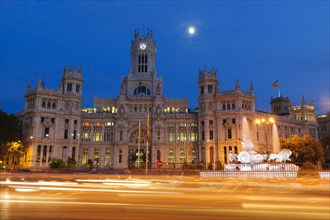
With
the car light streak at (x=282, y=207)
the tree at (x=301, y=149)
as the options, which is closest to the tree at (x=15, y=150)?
the tree at (x=301, y=149)

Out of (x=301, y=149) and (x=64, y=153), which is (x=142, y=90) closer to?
(x=64, y=153)

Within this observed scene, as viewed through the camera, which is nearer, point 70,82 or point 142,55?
point 70,82

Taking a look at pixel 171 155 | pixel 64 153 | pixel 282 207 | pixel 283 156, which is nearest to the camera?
pixel 282 207

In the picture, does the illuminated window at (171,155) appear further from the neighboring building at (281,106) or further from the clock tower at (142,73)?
the neighboring building at (281,106)

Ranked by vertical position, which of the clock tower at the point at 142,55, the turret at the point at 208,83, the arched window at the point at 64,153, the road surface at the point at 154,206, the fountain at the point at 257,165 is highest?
the clock tower at the point at 142,55

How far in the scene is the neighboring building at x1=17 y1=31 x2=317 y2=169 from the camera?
288ft

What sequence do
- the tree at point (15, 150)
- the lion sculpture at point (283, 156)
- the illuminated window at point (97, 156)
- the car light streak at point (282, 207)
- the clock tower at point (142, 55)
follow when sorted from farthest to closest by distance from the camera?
the clock tower at point (142, 55) < the illuminated window at point (97, 156) < the tree at point (15, 150) < the lion sculpture at point (283, 156) < the car light streak at point (282, 207)

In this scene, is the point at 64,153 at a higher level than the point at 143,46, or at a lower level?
lower

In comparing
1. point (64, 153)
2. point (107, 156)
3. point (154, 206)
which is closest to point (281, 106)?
point (107, 156)

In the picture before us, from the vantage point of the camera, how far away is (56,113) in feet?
295

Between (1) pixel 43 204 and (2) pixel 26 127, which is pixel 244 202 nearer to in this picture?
(1) pixel 43 204

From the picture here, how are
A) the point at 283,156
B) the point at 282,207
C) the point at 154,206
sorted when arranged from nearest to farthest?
the point at 282,207 → the point at 154,206 → the point at 283,156

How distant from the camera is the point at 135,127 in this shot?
96.9m

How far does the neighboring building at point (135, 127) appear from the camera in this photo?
87.8m
